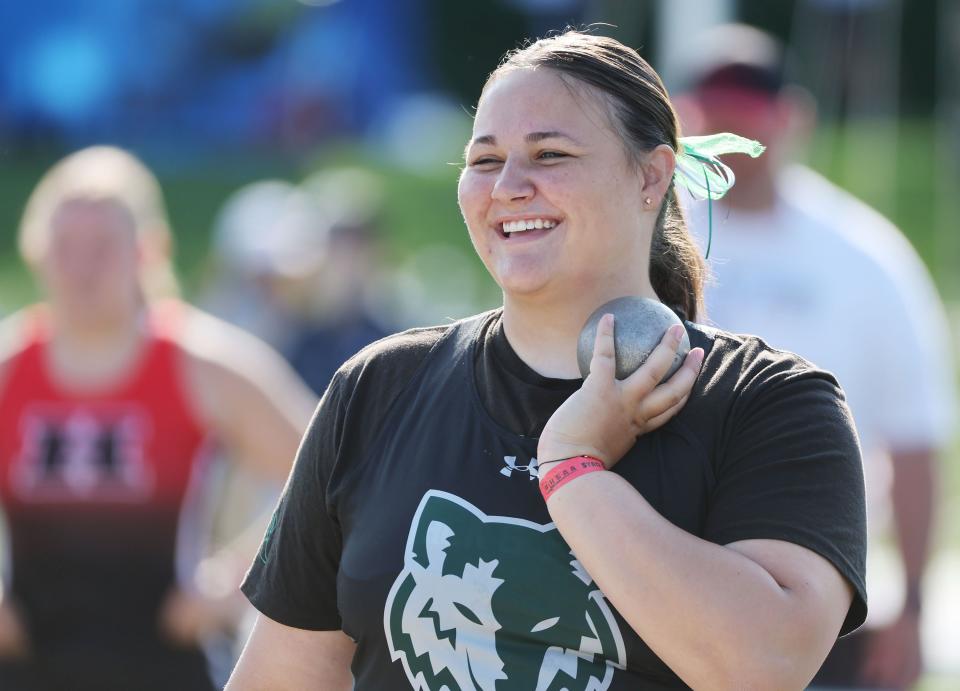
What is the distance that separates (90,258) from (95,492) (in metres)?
0.74

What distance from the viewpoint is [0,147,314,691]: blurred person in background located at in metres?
4.68

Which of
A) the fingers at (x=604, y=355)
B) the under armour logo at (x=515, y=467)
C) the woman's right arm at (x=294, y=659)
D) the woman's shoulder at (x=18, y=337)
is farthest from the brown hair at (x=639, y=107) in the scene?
the woman's shoulder at (x=18, y=337)

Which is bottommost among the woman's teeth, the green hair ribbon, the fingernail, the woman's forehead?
the fingernail

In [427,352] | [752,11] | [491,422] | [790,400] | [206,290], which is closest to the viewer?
[790,400]

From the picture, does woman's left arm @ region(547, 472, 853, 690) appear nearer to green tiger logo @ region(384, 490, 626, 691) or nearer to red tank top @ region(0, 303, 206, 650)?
green tiger logo @ region(384, 490, 626, 691)

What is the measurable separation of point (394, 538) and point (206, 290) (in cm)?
890

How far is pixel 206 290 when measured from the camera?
10977 millimetres

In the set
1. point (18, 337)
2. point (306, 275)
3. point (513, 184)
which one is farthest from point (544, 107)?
point (306, 275)

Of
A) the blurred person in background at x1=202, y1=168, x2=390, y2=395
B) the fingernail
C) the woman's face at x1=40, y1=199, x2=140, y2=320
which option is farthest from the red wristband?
the blurred person in background at x1=202, y1=168, x2=390, y2=395

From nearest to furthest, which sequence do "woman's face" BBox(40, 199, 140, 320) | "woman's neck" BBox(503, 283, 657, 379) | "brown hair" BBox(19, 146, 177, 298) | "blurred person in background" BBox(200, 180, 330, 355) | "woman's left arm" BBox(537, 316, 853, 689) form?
"woman's left arm" BBox(537, 316, 853, 689) < "woman's neck" BBox(503, 283, 657, 379) < "woman's face" BBox(40, 199, 140, 320) < "brown hair" BBox(19, 146, 177, 298) < "blurred person in background" BBox(200, 180, 330, 355)

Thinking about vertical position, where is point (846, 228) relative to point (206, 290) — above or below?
above

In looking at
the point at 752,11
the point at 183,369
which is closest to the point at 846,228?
the point at 183,369

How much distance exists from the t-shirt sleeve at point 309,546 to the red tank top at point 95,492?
2.30 m

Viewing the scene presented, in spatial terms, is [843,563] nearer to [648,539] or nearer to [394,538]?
[648,539]
